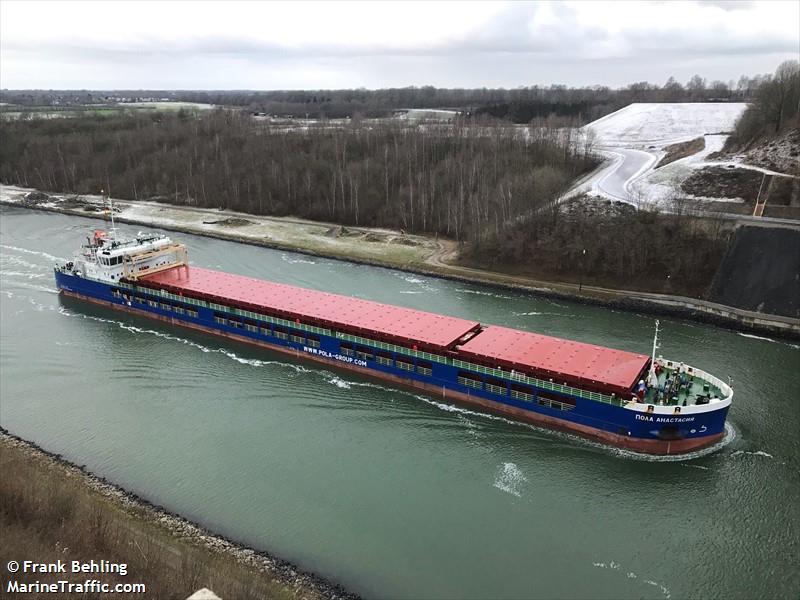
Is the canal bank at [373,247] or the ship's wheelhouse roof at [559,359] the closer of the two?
the ship's wheelhouse roof at [559,359]

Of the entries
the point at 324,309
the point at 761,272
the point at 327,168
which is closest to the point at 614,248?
the point at 761,272

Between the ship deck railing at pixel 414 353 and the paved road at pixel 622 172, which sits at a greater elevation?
the paved road at pixel 622 172

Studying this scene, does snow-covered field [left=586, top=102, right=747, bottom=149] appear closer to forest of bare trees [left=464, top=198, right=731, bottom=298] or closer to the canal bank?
forest of bare trees [left=464, top=198, right=731, bottom=298]

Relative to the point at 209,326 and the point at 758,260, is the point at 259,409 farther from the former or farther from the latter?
Result: the point at 758,260

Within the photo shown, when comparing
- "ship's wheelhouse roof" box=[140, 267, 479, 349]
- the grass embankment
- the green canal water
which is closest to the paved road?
the green canal water

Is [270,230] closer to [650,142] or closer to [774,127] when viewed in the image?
[774,127]

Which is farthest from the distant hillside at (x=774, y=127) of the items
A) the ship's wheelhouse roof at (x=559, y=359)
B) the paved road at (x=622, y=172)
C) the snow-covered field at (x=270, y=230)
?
the ship's wheelhouse roof at (x=559, y=359)

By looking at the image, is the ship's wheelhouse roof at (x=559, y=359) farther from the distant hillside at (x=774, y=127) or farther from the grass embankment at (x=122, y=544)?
the distant hillside at (x=774, y=127)
